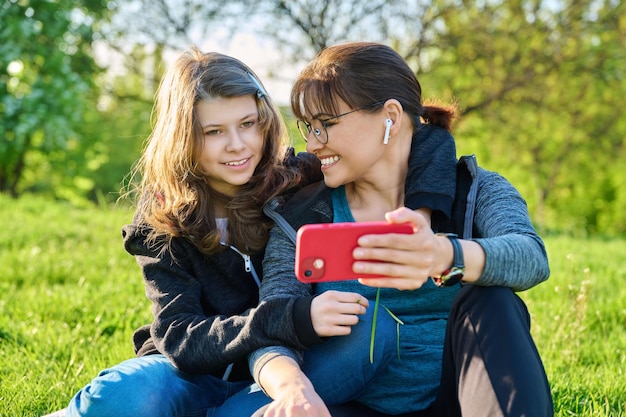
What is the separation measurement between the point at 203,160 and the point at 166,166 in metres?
0.15

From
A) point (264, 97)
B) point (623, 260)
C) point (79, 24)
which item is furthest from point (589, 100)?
point (264, 97)

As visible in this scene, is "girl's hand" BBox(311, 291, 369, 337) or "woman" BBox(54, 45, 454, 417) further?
"woman" BBox(54, 45, 454, 417)

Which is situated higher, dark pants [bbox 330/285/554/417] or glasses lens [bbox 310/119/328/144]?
glasses lens [bbox 310/119/328/144]

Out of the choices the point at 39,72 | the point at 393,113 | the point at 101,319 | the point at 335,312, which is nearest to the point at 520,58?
the point at 39,72

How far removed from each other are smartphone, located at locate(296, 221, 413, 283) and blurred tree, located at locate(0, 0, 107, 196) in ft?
34.9

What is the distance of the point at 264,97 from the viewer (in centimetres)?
282

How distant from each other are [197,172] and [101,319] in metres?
1.44

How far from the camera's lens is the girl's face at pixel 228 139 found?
268 centimetres

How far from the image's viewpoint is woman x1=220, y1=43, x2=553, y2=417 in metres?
1.97

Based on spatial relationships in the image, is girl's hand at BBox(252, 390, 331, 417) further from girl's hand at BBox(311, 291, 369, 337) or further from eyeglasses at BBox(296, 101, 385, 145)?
eyeglasses at BBox(296, 101, 385, 145)

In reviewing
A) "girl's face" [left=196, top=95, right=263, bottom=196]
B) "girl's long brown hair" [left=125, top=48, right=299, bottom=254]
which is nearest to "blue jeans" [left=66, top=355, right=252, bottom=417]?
"girl's long brown hair" [left=125, top=48, right=299, bottom=254]

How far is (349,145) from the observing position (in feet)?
8.57

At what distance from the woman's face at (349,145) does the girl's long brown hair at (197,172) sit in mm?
234

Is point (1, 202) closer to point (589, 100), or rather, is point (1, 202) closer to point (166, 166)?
point (166, 166)
